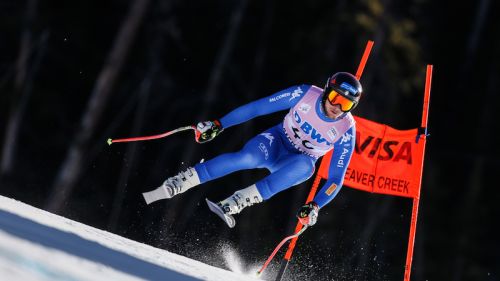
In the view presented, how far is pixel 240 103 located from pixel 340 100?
33.0 ft

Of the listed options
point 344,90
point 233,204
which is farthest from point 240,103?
point 233,204

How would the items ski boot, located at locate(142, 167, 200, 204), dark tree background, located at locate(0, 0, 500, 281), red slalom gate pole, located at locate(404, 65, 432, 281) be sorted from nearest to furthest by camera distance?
ski boot, located at locate(142, 167, 200, 204) → red slalom gate pole, located at locate(404, 65, 432, 281) → dark tree background, located at locate(0, 0, 500, 281)

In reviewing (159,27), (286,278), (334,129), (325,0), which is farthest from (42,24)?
(334,129)

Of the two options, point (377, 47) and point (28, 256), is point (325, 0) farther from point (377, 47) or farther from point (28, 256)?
point (28, 256)

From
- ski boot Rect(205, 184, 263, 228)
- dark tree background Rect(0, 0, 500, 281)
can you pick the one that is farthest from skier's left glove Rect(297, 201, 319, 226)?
dark tree background Rect(0, 0, 500, 281)

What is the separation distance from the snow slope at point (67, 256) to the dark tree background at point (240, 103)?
8918mm

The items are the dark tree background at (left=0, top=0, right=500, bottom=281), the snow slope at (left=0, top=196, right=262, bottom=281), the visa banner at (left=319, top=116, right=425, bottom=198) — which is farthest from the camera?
the dark tree background at (left=0, top=0, right=500, bottom=281)

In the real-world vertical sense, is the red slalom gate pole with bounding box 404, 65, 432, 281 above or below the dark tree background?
below

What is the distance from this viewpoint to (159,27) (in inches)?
578

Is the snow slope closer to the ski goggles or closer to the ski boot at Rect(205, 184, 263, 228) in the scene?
the ski boot at Rect(205, 184, 263, 228)

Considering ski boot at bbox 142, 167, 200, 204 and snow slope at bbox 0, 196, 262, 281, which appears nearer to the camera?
snow slope at bbox 0, 196, 262, 281

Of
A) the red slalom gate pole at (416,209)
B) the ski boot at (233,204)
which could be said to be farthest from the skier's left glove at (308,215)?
the red slalom gate pole at (416,209)

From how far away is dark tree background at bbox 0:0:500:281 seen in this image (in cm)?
1449

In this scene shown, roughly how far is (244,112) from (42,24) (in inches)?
452
